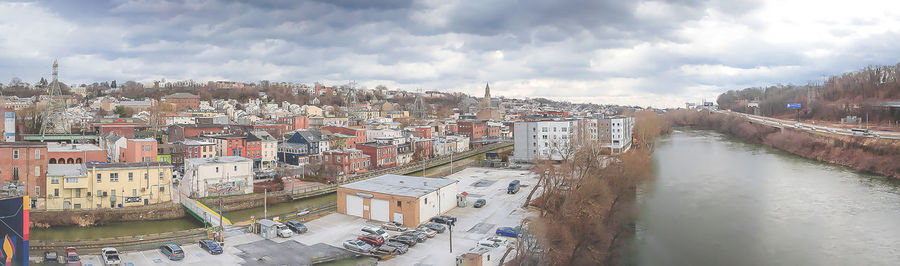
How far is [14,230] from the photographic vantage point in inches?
228

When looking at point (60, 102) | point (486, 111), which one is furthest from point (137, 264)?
point (486, 111)

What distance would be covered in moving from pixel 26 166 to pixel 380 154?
10.2 meters

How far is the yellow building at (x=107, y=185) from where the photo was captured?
1123 cm

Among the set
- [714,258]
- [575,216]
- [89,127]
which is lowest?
[714,258]

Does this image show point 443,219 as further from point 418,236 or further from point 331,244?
point 331,244

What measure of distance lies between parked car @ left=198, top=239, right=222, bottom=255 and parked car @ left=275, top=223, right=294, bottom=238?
1083 mm

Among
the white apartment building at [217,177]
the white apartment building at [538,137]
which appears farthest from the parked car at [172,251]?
the white apartment building at [538,137]

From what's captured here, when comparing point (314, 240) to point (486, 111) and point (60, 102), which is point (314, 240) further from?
point (486, 111)

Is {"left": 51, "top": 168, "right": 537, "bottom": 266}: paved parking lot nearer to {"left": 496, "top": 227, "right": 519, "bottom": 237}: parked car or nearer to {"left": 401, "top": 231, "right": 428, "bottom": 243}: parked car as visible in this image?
{"left": 401, "top": 231, "right": 428, "bottom": 243}: parked car

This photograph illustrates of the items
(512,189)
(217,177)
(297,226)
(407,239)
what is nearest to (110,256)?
(297,226)

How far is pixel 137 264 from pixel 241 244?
154cm

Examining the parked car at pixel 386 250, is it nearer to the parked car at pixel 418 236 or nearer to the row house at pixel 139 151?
the parked car at pixel 418 236

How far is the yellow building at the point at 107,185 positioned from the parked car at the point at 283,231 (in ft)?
14.7

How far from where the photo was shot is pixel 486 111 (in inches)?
1855
